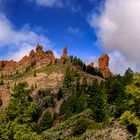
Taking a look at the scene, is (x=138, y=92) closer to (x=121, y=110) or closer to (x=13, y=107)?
(x=13, y=107)

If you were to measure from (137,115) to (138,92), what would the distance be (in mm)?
2387

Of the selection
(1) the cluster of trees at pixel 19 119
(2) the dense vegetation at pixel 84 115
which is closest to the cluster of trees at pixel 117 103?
Answer: (2) the dense vegetation at pixel 84 115

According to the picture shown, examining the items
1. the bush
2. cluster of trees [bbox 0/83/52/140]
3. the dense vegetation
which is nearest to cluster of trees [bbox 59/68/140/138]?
the dense vegetation

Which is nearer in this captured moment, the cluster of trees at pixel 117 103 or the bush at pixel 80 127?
the cluster of trees at pixel 117 103

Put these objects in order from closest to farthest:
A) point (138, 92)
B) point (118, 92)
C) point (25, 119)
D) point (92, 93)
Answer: point (138, 92) → point (25, 119) → point (118, 92) → point (92, 93)

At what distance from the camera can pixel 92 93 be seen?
122m

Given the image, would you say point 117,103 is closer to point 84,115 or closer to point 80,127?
point 84,115

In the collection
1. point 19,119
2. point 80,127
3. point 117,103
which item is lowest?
point 19,119

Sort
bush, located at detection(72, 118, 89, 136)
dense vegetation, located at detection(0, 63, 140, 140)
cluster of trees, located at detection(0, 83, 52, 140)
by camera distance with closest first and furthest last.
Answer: dense vegetation, located at detection(0, 63, 140, 140)
cluster of trees, located at detection(0, 83, 52, 140)
bush, located at detection(72, 118, 89, 136)

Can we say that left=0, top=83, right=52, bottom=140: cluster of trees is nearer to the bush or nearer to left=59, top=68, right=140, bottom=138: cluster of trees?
left=59, top=68, right=140, bottom=138: cluster of trees

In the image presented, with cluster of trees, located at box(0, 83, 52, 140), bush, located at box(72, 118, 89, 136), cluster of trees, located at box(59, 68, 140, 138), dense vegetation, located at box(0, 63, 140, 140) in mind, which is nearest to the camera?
cluster of trees, located at box(59, 68, 140, 138)

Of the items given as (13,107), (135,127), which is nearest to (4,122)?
(13,107)

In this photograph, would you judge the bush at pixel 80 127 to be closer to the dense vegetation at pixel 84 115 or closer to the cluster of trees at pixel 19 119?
the dense vegetation at pixel 84 115

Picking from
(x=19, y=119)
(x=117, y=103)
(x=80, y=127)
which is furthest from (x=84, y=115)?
(x=19, y=119)
